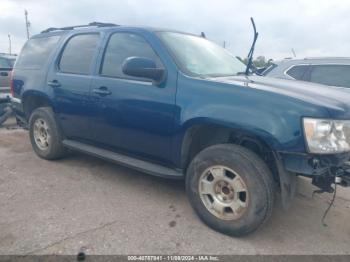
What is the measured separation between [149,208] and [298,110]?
184cm

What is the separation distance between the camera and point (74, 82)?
4383 mm

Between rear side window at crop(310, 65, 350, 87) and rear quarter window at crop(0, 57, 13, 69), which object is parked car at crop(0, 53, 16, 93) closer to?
rear quarter window at crop(0, 57, 13, 69)

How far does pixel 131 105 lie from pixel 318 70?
371 centimetres


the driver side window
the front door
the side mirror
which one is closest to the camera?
the side mirror

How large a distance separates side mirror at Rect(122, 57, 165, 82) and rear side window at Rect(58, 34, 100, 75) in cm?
113

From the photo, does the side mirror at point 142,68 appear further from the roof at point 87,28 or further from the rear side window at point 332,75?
the rear side window at point 332,75

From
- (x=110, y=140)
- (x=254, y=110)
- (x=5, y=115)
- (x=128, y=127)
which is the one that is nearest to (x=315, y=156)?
(x=254, y=110)

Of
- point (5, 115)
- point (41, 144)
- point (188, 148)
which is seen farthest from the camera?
point (5, 115)

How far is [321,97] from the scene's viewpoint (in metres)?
2.97

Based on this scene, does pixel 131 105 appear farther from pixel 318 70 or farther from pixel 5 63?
pixel 5 63

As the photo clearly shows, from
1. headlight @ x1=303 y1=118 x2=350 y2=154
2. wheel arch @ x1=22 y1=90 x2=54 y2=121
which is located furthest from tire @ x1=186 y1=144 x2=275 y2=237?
wheel arch @ x1=22 y1=90 x2=54 y2=121

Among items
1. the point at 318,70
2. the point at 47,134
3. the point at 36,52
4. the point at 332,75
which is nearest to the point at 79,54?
the point at 36,52

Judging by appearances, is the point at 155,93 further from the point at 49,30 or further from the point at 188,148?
the point at 49,30

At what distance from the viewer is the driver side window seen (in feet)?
12.5
